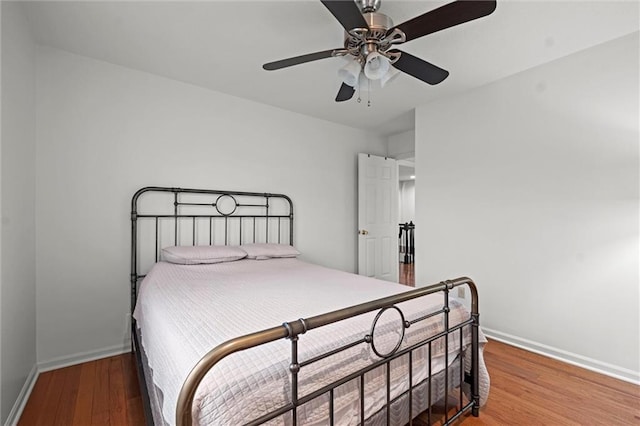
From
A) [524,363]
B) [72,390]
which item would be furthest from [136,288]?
[524,363]

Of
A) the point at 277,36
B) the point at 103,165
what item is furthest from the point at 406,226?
the point at 103,165

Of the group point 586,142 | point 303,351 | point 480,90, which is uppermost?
point 480,90

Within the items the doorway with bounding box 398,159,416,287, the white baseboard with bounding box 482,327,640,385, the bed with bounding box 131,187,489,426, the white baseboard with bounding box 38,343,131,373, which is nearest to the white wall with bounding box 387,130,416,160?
the doorway with bounding box 398,159,416,287

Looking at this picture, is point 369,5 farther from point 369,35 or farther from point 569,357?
point 569,357

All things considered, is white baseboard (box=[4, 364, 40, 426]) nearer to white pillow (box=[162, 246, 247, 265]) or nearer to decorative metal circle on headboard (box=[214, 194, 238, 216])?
white pillow (box=[162, 246, 247, 265])

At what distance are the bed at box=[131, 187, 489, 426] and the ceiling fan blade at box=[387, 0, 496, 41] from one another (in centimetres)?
127

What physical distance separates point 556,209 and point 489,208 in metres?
Answer: 0.54

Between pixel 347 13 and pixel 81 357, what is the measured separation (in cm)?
306

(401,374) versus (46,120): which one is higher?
(46,120)

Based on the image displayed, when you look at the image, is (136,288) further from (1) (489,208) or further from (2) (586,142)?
(2) (586,142)

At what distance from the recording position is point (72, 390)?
2037mm

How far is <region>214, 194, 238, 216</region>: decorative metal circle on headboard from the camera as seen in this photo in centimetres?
316

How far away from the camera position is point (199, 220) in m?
3.03

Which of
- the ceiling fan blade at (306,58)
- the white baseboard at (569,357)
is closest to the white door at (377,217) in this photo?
the white baseboard at (569,357)
